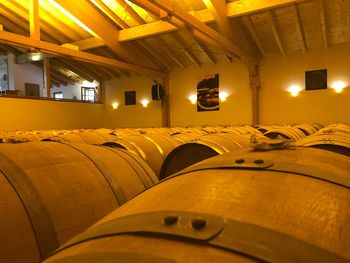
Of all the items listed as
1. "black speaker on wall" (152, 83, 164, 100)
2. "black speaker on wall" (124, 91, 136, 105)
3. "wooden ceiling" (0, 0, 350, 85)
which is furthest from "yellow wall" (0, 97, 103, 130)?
"black speaker on wall" (152, 83, 164, 100)

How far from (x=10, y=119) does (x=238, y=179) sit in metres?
13.9

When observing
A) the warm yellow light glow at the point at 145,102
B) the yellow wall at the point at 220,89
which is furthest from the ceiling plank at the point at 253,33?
the warm yellow light glow at the point at 145,102

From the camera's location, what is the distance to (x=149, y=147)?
11.6 feet

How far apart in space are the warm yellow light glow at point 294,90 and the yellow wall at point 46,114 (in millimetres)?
10291

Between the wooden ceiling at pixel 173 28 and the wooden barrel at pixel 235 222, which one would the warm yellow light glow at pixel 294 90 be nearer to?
the wooden ceiling at pixel 173 28

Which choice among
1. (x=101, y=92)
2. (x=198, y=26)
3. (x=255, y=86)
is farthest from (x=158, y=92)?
(x=198, y=26)

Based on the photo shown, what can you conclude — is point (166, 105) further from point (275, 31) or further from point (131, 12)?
point (275, 31)

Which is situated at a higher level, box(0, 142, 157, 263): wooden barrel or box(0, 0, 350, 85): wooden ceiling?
box(0, 0, 350, 85): wooden ceiling

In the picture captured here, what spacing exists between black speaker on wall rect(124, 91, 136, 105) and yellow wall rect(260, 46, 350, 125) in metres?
6.90

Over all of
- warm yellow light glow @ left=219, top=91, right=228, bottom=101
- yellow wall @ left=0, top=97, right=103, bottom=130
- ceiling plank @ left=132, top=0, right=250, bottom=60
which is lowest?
yellow wall @ left=0, top=97, right=103, bottom=130

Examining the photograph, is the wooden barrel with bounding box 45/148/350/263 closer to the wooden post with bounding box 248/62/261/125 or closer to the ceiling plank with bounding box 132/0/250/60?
the ceiling plank with bounding box 132/0/250/60

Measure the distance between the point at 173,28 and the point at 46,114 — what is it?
25.6 feet

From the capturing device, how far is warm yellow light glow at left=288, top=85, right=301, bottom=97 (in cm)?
1230

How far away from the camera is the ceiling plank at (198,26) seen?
7.30 meters
